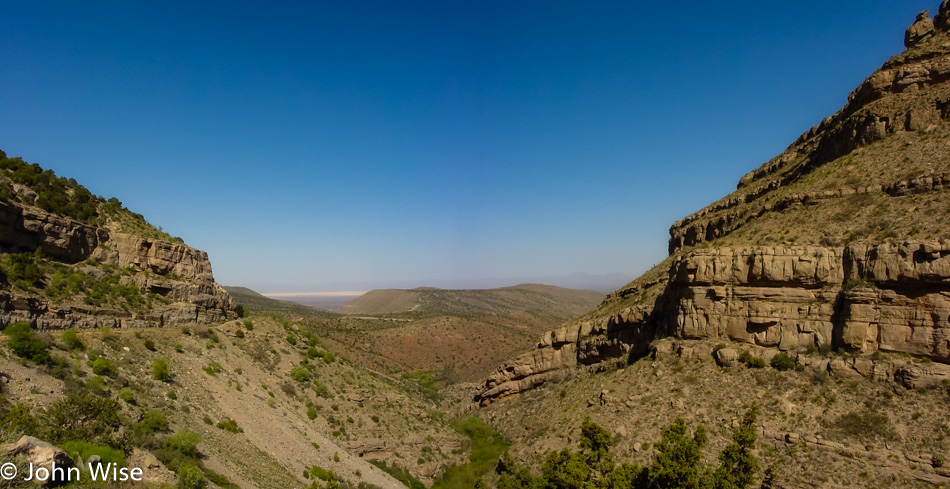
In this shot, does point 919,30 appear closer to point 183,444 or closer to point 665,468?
point 665,468

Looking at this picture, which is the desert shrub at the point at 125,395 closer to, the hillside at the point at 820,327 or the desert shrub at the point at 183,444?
the desert shrub at the point at 183,444

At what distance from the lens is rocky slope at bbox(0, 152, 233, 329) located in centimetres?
2388

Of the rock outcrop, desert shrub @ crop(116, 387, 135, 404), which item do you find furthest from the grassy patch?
the rock outcrop

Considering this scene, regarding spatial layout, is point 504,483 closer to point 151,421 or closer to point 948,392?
point 151,421

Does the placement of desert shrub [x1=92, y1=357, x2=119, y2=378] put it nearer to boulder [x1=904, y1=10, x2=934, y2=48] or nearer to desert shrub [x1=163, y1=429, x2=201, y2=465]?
desert shrub [x1=163, y1=429, x2=201, y2=465]

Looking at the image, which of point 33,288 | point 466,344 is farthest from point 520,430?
point 466,344

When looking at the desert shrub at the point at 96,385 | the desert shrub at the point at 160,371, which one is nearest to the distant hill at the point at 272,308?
the desert shrub at the point at 160,371

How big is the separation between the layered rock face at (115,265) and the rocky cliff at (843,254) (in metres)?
27.5

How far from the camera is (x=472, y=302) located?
153 meters

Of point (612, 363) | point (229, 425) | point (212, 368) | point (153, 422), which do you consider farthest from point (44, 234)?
point (612, 363)

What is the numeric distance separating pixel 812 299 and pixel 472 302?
422ft

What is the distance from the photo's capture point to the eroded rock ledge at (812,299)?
23094 mm

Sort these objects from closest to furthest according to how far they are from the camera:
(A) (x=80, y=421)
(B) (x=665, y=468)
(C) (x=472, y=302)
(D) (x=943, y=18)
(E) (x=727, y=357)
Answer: (A) (x=80, y=421) → (B) (x=665, y=468) → (E) (x=727, y=357) → (D) (x=943, y=18) → (C) (x=472, y=302)

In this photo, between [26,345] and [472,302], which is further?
[472,302]
